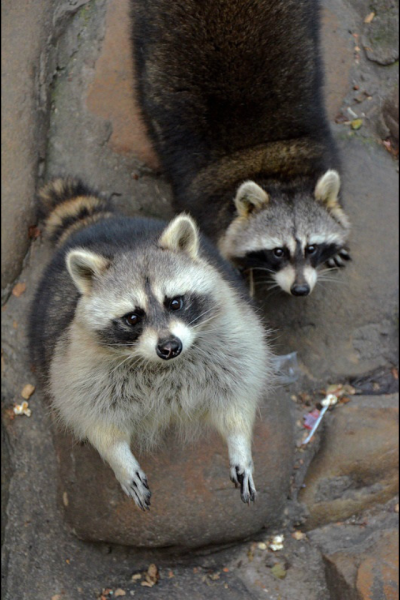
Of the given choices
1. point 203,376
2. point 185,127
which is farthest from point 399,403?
point 185,127

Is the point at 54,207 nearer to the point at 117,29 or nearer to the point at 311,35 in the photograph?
the point at 117,29

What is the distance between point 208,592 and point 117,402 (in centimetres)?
83

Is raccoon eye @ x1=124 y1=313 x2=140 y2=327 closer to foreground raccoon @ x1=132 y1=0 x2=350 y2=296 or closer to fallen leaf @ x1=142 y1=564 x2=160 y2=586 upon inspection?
fallen leaf @ x1=142 y1=564 x2=160 y2=586

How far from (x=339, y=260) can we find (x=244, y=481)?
168cm

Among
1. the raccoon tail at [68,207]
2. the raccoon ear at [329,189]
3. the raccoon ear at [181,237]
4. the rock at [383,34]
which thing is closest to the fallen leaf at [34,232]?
the raccoon tail at [68,207]

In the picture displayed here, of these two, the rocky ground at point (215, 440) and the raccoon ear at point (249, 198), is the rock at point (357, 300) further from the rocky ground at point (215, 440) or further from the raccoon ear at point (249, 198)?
the raccoon ear at point (249, 198)

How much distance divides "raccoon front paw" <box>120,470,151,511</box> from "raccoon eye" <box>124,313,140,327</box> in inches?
24.5

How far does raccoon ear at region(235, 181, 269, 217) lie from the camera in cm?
370

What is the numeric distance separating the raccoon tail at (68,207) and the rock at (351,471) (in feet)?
5.10

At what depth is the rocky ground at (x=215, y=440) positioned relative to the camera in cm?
295

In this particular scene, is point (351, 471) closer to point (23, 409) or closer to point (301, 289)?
point (301, 289)

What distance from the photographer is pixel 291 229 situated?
3732 mm

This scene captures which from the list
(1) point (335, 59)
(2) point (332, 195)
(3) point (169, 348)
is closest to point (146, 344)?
(3) point (169, 348)

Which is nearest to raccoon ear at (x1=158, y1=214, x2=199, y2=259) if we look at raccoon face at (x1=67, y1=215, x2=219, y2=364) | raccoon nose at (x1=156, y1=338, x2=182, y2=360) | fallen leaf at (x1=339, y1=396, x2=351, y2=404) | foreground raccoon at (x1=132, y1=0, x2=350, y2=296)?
raccoon face at (x1=67, y1=215, x2=219, y2=364)
